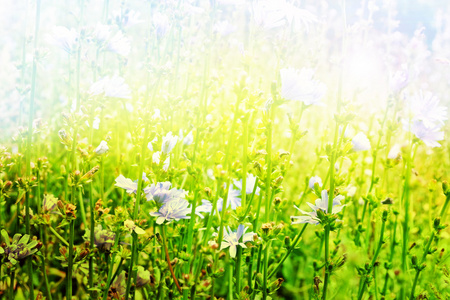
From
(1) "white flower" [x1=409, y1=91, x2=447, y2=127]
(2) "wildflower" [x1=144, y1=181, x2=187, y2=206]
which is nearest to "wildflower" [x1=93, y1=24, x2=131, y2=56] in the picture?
(2) "wildflower" [x1=144, y1=181, x2=187, y2=206]

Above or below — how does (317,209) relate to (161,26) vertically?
below

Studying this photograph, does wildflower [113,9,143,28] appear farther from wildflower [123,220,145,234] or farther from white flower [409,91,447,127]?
white flower [409,91,447,127]

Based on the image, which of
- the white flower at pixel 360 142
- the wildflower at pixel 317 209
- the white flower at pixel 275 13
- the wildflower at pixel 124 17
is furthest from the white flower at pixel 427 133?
the wildflower at pixel 124 17

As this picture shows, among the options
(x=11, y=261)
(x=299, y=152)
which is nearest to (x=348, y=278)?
(x=11, y=261)

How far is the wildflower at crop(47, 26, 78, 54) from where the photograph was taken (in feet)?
4.29

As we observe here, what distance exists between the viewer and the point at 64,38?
1.33 meters

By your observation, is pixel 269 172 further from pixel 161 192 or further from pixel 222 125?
pixel 222 125

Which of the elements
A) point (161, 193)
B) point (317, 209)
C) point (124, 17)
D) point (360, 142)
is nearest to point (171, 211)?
point (161, 193)

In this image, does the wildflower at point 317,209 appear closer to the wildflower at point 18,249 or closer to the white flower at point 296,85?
the white flower at point 296,85

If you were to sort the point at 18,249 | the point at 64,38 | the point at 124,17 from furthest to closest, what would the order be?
the point at 124,17 < the point at 64,38 < the point at 18,249

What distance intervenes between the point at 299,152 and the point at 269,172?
2321 millimetres

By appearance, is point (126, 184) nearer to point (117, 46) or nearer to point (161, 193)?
point (161, 193)

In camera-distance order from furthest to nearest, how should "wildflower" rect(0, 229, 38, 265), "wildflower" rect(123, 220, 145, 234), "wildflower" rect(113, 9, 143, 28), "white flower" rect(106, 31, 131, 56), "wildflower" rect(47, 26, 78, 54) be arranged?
1. "wildflower" rect(113, 9, 143, 28)
2. "white flower" rect(106, 31, 131, 56)
3. "wildflower" rect(47, 26, 78, 54)
4. "wildflower" rect(0, 229, 38, 265)
5. "wildflower" rect(123, 220, 145, 234)

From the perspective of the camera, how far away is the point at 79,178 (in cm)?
94
